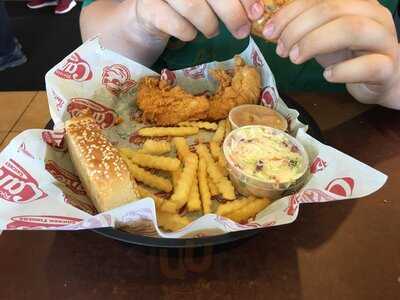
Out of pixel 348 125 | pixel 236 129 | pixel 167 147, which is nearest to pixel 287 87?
pixel 348 125

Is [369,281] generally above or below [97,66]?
below

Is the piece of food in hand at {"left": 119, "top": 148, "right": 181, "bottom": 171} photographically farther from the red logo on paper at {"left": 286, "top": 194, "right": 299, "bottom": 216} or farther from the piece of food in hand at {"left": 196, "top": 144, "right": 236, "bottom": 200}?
the red logo on paper at {"left": 286, "top": 194, "right": 299, "bottom": 216}

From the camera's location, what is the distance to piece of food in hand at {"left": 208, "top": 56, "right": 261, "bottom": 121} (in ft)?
4.94

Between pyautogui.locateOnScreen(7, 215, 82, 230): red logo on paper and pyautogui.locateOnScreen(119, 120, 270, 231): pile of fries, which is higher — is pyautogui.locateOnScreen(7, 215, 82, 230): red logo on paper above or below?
above

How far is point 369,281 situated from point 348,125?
0.65 m

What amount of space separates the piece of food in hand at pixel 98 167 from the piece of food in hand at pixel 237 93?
484 mm

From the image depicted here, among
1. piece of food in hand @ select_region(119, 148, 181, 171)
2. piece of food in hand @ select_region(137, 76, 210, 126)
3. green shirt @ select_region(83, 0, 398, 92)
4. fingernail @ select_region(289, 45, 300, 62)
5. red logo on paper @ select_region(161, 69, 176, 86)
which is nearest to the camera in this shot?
fingernail @ select_region(289, 45, 300, 62)

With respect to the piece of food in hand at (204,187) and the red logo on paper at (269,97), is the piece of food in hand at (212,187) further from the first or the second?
the red logo on paper at (269,97)

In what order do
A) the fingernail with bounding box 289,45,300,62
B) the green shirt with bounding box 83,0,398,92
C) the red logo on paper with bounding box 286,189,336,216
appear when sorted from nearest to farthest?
the red logo on paper with bounding box 286,189,336,216, the fingernail with bounding box 289,45,300,62, the green shirt with bounding box 83,0,398,92

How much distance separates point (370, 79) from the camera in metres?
1.22

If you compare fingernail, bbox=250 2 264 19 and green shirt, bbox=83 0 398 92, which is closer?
fingernail, bbox=250 2 264 19

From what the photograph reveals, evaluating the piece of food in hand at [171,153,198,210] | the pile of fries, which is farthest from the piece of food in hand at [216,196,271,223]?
the piece of food in hand at [171,153,198,210]

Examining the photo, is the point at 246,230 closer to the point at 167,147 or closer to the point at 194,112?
the point at 167,147

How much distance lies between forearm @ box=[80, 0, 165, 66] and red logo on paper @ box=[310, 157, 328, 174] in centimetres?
77
